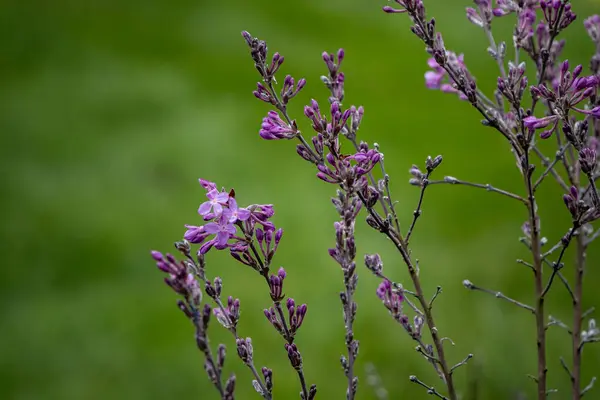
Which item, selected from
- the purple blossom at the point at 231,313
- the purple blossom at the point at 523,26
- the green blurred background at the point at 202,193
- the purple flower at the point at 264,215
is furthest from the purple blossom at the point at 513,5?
the green blurred background at the point at 202,193

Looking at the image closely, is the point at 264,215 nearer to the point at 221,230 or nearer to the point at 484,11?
the point at 221,230

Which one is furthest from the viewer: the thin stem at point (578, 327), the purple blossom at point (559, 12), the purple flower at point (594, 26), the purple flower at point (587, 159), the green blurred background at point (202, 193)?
the green blurred background at point (202, 193)

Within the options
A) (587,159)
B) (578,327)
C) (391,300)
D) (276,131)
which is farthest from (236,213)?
(578,327)

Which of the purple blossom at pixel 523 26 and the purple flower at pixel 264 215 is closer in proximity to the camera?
the purple flower at pixel 264 215

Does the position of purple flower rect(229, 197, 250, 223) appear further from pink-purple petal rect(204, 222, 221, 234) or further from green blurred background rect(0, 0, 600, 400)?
green blurred background rect(0, 0, 600, 400)

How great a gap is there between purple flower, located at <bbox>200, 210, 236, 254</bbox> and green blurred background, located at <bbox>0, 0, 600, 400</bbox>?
47.8 inches

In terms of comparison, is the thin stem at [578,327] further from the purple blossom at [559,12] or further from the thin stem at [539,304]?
the purple blossom at [559,12]

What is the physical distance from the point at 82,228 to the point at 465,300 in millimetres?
1743

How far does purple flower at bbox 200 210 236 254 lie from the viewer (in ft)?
2.63

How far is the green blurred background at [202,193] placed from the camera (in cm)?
219

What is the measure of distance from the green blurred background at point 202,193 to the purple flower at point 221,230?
1.21 metres

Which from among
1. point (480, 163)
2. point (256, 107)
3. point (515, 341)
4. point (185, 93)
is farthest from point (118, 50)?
point (515, 341)

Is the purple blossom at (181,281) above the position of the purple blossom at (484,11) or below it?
below

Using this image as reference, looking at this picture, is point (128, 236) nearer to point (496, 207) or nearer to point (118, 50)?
point (118, 50)
